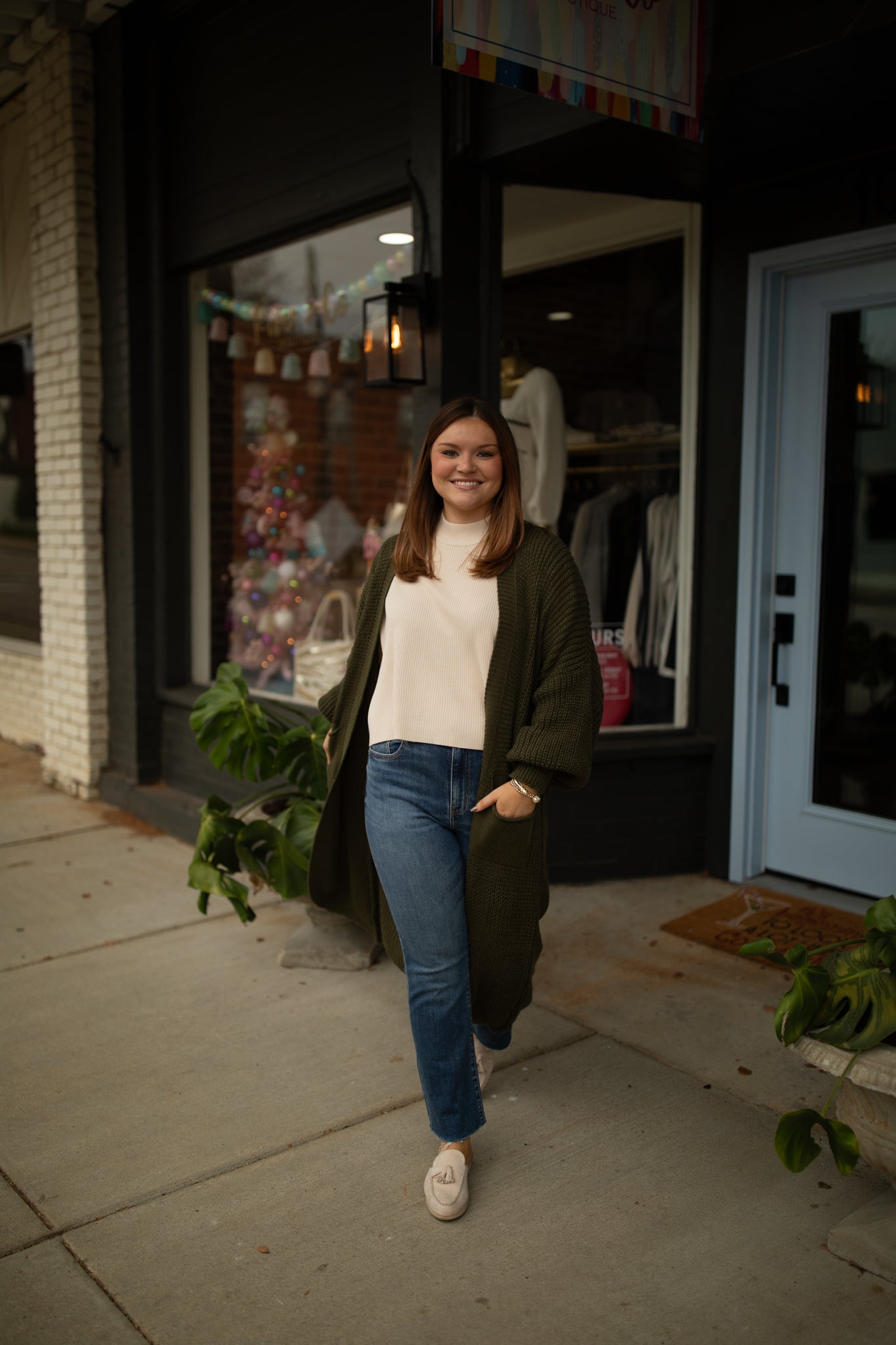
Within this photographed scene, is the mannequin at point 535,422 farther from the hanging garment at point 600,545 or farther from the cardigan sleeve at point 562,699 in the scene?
the cardigan sleeve at point 562,699

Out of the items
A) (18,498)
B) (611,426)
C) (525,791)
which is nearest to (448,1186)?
(525,791)

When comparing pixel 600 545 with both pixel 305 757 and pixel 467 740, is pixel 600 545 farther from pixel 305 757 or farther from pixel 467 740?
pixel 467 740

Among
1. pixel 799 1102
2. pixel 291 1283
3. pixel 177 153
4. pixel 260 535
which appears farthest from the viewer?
pixel 260 535

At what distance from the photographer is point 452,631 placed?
8.45ft

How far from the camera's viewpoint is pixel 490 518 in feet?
8.72

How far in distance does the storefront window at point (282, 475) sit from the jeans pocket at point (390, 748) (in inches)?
110

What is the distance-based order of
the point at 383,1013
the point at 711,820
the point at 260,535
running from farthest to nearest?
the point at 260,535 < the point at 711,820 < the point at 383,1013

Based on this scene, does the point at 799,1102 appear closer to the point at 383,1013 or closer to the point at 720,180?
the point at 383,1013

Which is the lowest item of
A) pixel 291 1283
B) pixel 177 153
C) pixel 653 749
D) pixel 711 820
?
pixel 291 1283

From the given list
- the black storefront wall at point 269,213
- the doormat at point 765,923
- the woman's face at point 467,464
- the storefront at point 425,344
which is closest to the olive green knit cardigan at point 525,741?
the woman's face at point 467,464

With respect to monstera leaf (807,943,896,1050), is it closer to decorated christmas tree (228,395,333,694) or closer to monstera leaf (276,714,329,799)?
monstera leaf (276,714,329,799)

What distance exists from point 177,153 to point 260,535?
2.00 metres

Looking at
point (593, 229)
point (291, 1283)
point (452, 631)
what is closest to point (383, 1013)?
point (291, 1283)

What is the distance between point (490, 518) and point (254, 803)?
1.81m
